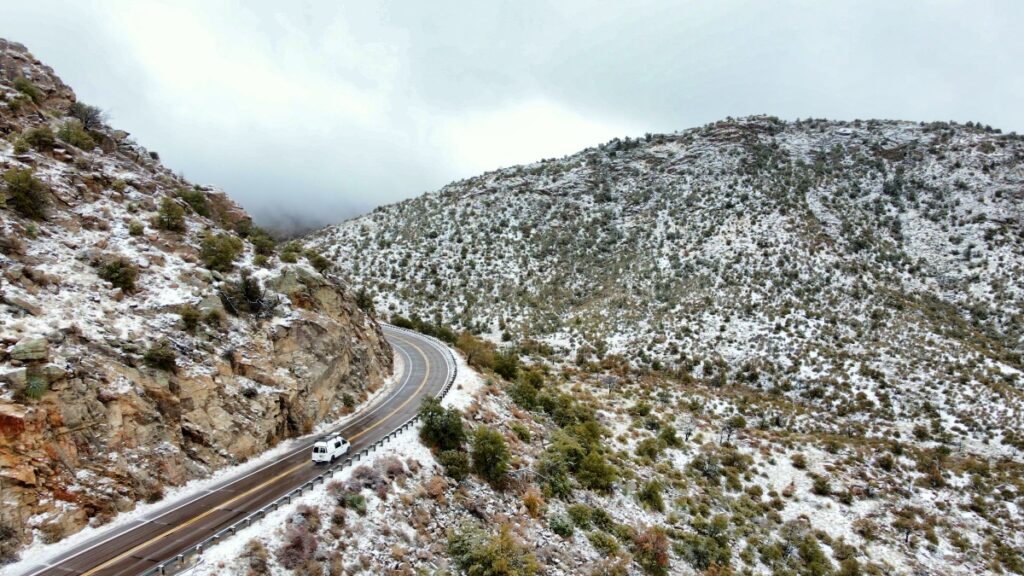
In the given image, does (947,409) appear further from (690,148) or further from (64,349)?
(690,148)

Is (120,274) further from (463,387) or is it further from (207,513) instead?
(463,387)

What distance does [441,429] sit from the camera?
876 inches

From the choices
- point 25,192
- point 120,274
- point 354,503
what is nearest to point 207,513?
point 354,503

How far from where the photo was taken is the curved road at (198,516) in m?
12.2

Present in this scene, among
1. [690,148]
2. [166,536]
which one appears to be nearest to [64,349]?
[166,536]

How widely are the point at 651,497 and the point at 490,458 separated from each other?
10212mm

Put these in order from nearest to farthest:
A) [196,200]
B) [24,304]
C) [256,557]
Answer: [256,557] → [24,304] → [196,200]

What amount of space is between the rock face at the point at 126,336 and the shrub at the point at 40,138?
0.10 meters

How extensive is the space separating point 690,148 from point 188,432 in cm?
8602

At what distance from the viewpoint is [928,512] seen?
89.4 feet

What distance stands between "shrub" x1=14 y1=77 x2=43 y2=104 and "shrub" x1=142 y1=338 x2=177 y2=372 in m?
18.9

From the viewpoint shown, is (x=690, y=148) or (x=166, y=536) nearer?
(x=166, y=536)

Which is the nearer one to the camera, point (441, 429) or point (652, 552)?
point (652, 552)

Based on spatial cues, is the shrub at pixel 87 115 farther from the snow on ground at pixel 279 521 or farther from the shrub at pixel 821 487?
the shrub at pixel 821 487
